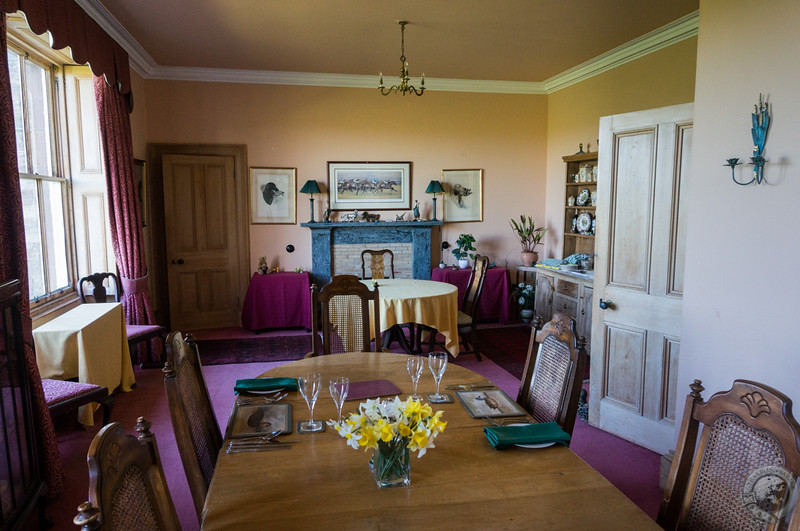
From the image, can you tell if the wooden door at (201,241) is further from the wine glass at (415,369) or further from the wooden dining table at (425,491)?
the wooden dining table at (425,491)

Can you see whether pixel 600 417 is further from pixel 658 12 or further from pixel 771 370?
pixel 658 12

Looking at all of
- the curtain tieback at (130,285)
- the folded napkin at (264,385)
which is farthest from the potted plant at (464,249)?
the folded napkin at (264,385)

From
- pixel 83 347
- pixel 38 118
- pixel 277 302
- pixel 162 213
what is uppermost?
pixel 38 118

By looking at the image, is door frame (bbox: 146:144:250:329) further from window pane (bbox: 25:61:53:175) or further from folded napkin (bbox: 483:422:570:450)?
folded napkin (bbox: 483:422:570:450)

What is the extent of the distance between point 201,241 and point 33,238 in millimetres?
2285

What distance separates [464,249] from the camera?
6.60 meters

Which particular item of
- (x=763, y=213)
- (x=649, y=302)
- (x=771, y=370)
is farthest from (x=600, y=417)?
(x=763, y=213)

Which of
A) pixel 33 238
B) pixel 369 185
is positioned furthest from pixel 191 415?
pixel 369 185

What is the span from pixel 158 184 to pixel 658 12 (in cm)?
540

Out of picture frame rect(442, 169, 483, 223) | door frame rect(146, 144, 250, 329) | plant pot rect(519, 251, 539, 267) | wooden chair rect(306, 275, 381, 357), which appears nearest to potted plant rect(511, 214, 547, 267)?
plant pot rect(519, 251, 539, 267)

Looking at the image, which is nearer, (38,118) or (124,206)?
(38,118)

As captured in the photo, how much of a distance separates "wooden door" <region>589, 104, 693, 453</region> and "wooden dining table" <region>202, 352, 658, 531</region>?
69.7 inches

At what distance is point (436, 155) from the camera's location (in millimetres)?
6590

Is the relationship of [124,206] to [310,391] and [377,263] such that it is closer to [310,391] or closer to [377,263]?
[377,263]
